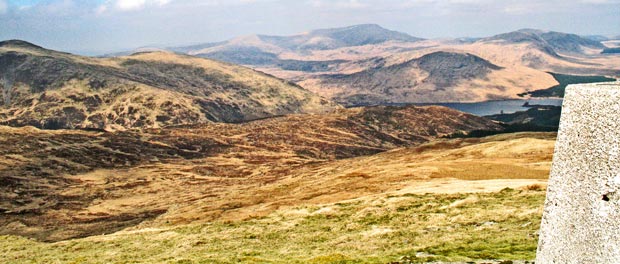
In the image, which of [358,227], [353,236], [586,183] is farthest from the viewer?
[358,227]

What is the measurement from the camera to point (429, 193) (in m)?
61.1

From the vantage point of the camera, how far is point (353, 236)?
4522 cm

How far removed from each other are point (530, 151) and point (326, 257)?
102 m

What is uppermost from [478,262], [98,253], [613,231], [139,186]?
[613,231]

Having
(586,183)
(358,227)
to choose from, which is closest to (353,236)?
(358,227)

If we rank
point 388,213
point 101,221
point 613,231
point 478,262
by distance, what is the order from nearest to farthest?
point 613,231, point 478,262, point 388,213, point 101,221

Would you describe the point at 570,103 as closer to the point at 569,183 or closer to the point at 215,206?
the point at 569,183

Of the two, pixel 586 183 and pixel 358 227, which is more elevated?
pixel 586 183

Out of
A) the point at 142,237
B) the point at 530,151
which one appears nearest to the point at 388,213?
the point at 142,237

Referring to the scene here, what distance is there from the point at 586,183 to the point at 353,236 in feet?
108

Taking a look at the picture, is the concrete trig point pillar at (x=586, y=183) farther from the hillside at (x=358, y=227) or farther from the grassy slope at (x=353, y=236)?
the hillside at (x=358, y=227)

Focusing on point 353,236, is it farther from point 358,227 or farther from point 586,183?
point 586,183

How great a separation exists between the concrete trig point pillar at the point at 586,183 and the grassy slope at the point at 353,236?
14088mm

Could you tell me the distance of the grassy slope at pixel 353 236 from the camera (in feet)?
112
